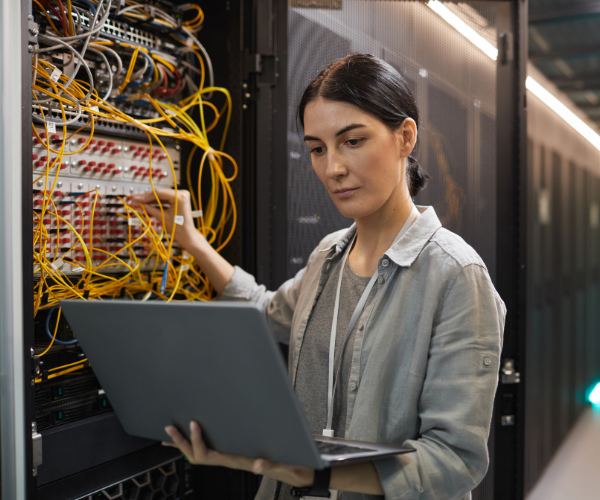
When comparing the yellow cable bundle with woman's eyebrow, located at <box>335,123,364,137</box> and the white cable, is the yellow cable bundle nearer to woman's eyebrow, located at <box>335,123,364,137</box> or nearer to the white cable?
the white cable

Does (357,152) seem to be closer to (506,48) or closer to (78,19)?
(78,19)

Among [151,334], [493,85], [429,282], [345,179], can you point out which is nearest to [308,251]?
[345,179]

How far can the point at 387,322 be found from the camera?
39.9 inches

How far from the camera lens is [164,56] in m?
1.53

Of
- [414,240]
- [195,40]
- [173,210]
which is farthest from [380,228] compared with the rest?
[195,40]

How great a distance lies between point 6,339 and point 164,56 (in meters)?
0.95

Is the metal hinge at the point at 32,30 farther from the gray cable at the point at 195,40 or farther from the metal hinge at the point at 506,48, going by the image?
the metal hinge at the point at 506,48

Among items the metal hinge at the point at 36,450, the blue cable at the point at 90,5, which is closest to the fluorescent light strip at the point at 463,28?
the blue cable at the point at 90,5

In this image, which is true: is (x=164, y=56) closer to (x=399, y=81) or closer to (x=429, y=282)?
(x=399, y=81)

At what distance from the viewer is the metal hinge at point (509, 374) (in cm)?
167

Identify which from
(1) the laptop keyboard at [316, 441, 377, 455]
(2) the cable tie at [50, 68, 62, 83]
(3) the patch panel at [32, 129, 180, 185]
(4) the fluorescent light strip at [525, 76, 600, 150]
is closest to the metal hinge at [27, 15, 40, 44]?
(2) the cable tie at [50, 68, 62, 83]

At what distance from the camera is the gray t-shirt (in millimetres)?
1080

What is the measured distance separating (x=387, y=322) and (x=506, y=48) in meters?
1.18

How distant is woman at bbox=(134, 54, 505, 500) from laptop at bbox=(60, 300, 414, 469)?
0.17 feet
